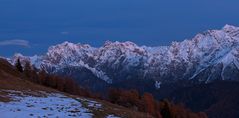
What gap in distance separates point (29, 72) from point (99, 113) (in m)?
109

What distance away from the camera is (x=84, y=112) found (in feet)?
166

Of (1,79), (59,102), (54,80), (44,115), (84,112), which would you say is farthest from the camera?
(54,80)

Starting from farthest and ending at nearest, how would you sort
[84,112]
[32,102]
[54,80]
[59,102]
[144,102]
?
1. [54,80]
2. [144,102]
3. [59,102]
4. [32,102]
5. [84,112]

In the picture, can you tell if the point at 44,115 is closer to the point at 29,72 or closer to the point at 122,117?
the point at 122,117

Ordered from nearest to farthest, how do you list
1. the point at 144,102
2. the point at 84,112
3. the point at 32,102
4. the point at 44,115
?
1. the point at 44,115
2. the point at 84,112
3. the point at 32,102
4. the point at 144,102

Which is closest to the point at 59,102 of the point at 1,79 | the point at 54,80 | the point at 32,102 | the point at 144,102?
the point at 32,102

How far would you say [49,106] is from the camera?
52.1m

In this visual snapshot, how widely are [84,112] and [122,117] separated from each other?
416cm

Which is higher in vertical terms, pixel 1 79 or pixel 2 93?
pixel 1 79

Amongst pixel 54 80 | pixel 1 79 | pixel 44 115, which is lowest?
pixel 44 115

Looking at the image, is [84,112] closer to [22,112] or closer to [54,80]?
[22,112]

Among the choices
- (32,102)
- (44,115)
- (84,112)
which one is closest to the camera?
(44,115)

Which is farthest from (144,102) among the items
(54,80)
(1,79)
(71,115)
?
(71,115)

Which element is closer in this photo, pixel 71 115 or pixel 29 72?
pixel 71 115
